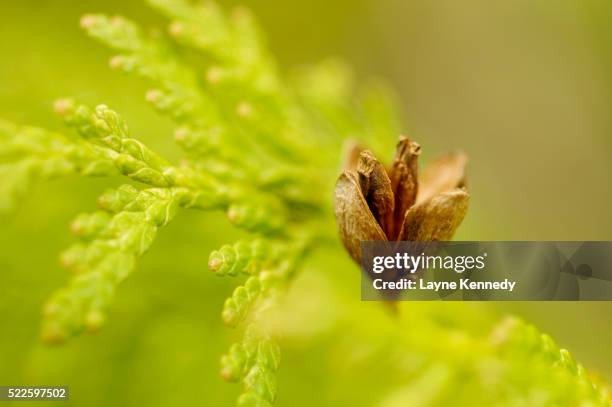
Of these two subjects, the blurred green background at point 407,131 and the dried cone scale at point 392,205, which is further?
the blurred green background at point 407,131

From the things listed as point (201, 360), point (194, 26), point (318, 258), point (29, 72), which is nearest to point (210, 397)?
point (201, 360)

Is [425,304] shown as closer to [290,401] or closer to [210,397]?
[290,401]

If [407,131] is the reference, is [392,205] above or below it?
below

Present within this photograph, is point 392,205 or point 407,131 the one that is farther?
point 407,131

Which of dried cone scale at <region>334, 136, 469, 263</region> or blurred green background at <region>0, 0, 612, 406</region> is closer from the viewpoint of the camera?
dried cone scale at <region>334, 136, 469, 263</region>
